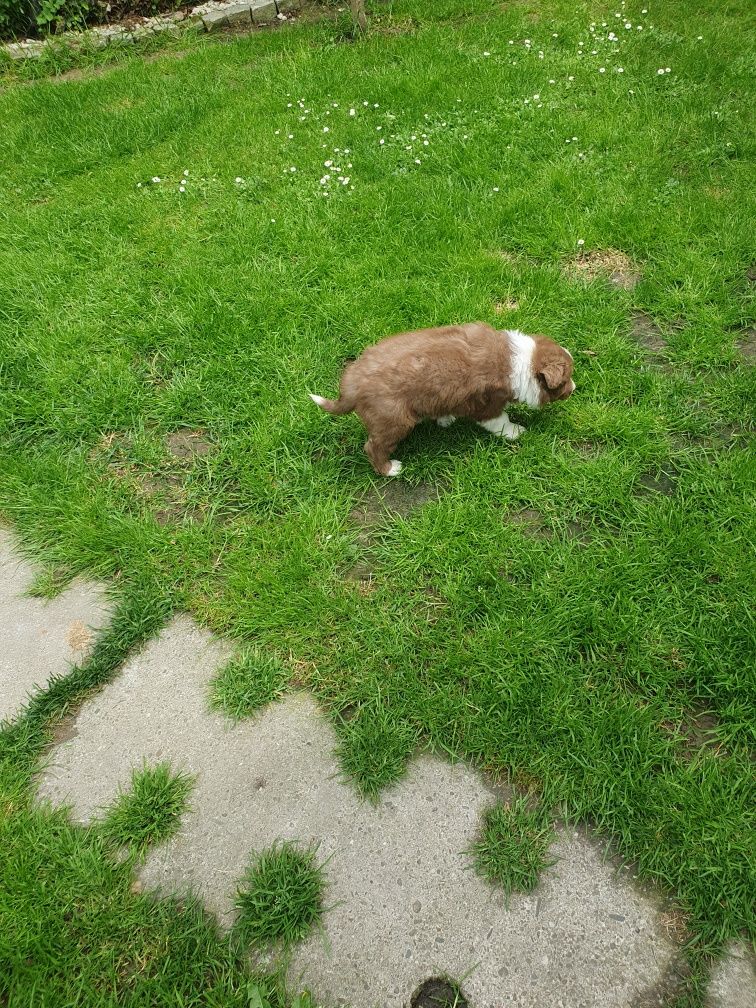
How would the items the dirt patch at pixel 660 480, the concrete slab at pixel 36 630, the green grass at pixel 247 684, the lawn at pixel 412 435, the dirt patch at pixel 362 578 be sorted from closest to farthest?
the lawn at pixel 412 435
the green grass at pixel 247 684
the concrete slab at pixel 36 630
the dirt patch at pixel 362 578
the dirt patch at pixel 660 480

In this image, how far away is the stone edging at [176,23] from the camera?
6.85 m

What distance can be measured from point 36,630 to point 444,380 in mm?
2346

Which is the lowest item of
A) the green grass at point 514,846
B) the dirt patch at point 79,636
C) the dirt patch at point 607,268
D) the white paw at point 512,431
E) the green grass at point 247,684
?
the green grass at point 514,846

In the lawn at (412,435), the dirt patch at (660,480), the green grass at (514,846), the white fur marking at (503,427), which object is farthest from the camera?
the white fur marking at (503,427)

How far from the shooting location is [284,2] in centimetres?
720

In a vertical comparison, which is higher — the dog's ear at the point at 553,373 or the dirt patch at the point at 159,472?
the dog's ear at the point at 553,373

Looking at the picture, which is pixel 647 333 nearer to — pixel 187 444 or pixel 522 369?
pixel 522 369

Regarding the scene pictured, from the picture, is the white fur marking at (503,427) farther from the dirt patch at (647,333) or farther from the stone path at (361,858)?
the stone path at (361,858)

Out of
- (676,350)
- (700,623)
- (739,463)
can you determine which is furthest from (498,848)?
(676,350)

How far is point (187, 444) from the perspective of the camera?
3.70 m

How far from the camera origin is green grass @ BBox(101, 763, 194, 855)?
7.88 ft

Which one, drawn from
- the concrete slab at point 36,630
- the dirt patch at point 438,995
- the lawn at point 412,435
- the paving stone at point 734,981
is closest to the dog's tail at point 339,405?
the lawn at point 412,435

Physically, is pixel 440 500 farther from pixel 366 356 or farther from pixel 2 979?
pixel 2 979

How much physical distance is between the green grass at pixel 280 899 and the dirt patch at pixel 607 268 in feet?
12.4
